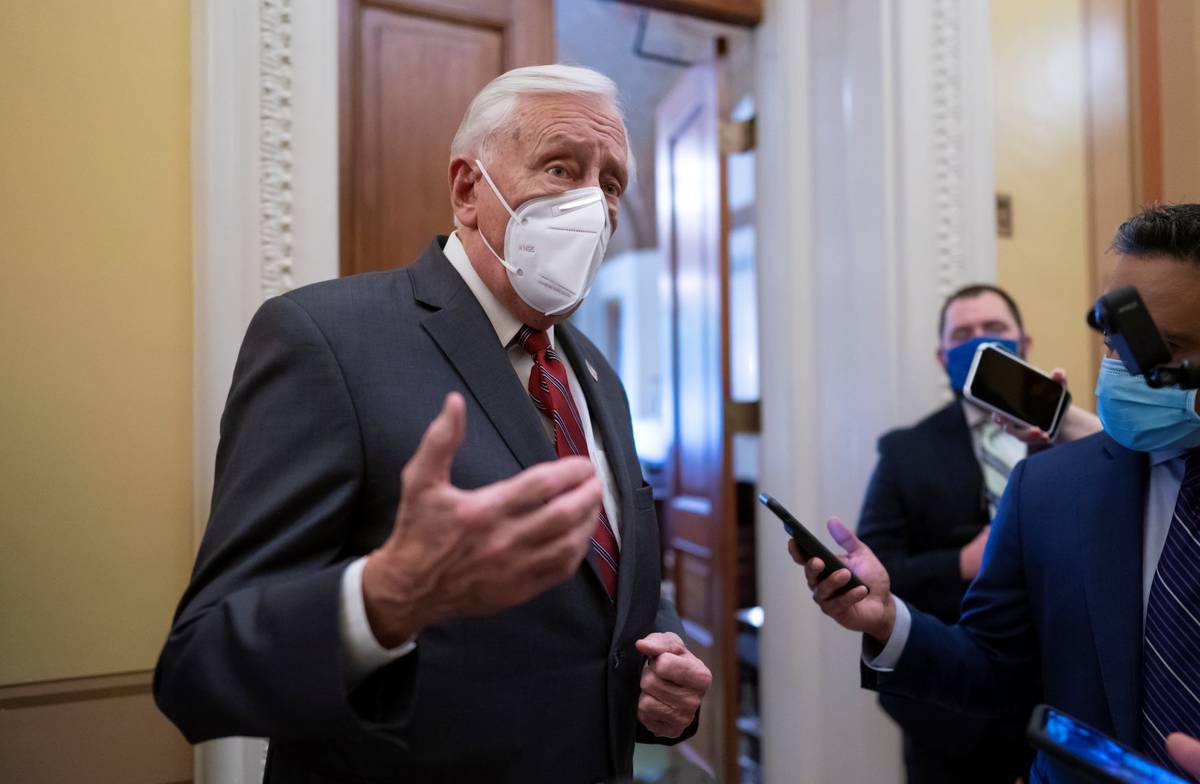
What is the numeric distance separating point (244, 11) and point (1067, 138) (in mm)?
2471

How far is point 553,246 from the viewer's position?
116 cm

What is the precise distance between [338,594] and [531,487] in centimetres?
23

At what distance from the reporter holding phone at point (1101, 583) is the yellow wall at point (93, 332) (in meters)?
1.28

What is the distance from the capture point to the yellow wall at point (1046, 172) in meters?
2.48

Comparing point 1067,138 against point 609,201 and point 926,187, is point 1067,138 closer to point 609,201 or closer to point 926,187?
point 926,187

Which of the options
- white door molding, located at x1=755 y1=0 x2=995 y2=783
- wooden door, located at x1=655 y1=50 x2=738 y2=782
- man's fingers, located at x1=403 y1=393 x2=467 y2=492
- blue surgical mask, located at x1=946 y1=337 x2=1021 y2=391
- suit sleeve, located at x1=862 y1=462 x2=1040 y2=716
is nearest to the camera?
man's fingers, located at x1=403 y1=393 x2=467 y2=492

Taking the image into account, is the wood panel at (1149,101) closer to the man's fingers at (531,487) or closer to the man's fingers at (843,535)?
the man's fingers at (843,535)

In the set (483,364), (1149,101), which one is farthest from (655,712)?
(1149,101)

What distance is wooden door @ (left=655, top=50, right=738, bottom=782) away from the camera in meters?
2.80

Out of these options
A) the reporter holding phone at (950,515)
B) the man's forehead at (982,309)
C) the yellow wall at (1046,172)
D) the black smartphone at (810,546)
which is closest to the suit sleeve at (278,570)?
the black smartphone at (810,546)

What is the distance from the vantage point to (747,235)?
4.48m

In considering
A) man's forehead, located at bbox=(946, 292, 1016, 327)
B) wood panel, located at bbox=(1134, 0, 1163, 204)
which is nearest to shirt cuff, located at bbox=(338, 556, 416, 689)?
man's forehead, located at bbox=(946, 292, 1016, 327)

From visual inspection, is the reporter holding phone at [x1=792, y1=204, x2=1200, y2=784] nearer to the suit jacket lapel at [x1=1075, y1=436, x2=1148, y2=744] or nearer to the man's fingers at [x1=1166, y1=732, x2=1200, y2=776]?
the suit jacket lapel at [x1=1075, y1=436, x2=1148, y2=744]

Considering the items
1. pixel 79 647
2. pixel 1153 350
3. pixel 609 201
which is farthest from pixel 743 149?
pixel 79 647
